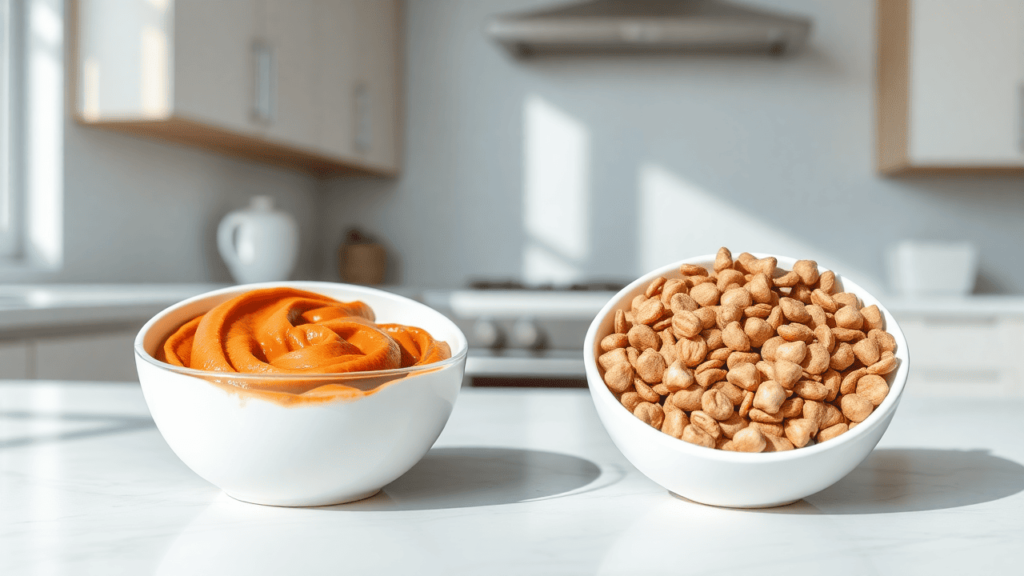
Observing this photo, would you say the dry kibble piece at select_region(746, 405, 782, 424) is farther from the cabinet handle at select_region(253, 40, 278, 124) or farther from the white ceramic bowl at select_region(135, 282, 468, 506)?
the cabinet handle at select_region(253, 40, 278, 124)

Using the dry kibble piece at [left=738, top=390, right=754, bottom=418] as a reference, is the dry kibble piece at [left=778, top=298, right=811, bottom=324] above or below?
above

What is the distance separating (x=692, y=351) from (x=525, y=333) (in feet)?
6.49

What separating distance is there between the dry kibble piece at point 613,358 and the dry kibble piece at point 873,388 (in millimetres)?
129

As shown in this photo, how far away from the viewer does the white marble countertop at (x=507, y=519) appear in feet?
1.21

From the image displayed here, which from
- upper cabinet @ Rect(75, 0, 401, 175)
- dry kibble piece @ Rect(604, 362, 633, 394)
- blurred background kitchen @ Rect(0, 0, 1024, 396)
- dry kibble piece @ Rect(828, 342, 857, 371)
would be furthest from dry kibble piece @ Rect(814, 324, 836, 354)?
upper cabinet @ Rect(75, 0, 401, 175)

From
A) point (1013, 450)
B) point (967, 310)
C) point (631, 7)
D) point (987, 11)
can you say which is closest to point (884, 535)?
point (1013, 450)

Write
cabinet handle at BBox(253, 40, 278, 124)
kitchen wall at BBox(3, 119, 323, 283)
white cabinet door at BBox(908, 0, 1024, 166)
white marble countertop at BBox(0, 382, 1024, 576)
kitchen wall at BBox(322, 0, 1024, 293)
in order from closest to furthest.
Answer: white marble countertop at BBox(0, 382, 1024, 576) < kitchen wall at BBox(3, 119, 323, 283) < cabinet handle at BBox(253, 40, 278, 124) < white cabinet door at BBox(908, 0, 1024, 166) < kitchen wall at BBox(322, 0, 1024, 293)

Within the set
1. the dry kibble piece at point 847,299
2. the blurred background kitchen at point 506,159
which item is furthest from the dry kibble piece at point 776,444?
the blurred background kitchen at point 506,159

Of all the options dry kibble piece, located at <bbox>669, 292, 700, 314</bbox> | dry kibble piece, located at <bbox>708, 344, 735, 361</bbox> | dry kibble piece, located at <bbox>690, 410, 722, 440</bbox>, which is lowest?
dry kibble piece, located at <bbox>690, 410, 722, 440</bbox>

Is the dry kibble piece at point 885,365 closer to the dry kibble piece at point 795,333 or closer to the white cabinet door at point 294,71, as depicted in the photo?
the dry kibble piece at point 795,333

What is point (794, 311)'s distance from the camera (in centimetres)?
46

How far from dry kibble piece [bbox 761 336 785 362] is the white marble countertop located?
3.3 inches

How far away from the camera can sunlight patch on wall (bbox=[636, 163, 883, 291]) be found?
3.21m

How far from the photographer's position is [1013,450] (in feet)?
2.04
